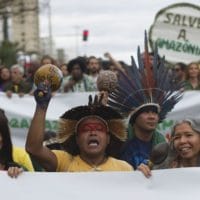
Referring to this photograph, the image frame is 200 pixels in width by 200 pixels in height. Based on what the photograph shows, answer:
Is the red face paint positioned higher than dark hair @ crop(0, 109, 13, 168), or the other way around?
the red face paint

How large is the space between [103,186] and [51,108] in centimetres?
529

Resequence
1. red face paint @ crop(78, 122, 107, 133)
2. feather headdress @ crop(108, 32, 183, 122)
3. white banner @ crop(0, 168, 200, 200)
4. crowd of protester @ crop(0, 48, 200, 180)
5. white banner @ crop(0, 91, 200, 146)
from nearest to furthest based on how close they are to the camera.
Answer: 1. white banner @ crop(0, 168, 200, 200)
2. crowd of protester @ crop(0, 48, 200, 180)
3. red face paint @ crop(78, 122, 107, 133)
4. feather headdress @ crop(108, 32, 183, 122)
5. white banner @ crop(0, 91, 200, 146)

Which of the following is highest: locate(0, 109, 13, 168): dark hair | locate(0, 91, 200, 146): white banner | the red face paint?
the red face paint

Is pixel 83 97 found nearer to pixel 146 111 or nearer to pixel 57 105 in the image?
pixel 57 105

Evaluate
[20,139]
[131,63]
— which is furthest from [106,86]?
[20,139]

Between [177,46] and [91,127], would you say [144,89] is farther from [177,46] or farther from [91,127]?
[177,46]

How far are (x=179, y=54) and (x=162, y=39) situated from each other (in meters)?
0.30

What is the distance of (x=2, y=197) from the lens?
170 inches

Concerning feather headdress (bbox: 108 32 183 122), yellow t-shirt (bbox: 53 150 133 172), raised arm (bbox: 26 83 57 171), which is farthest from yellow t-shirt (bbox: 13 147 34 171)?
feather headdress (bbox: 108 32 183 122)

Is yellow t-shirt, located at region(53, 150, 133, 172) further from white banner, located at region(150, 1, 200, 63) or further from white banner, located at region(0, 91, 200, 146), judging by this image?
white banner, located at region(150, 1, 200, 63)

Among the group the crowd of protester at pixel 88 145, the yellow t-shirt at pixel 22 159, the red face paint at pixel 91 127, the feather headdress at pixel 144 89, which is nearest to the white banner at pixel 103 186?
the crowd of protester at pixel 88 145

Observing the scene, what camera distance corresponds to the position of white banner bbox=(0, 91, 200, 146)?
9367 millimetres

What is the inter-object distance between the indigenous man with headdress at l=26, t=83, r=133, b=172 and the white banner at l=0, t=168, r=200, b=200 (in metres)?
0.22

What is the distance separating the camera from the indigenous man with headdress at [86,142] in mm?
4595
